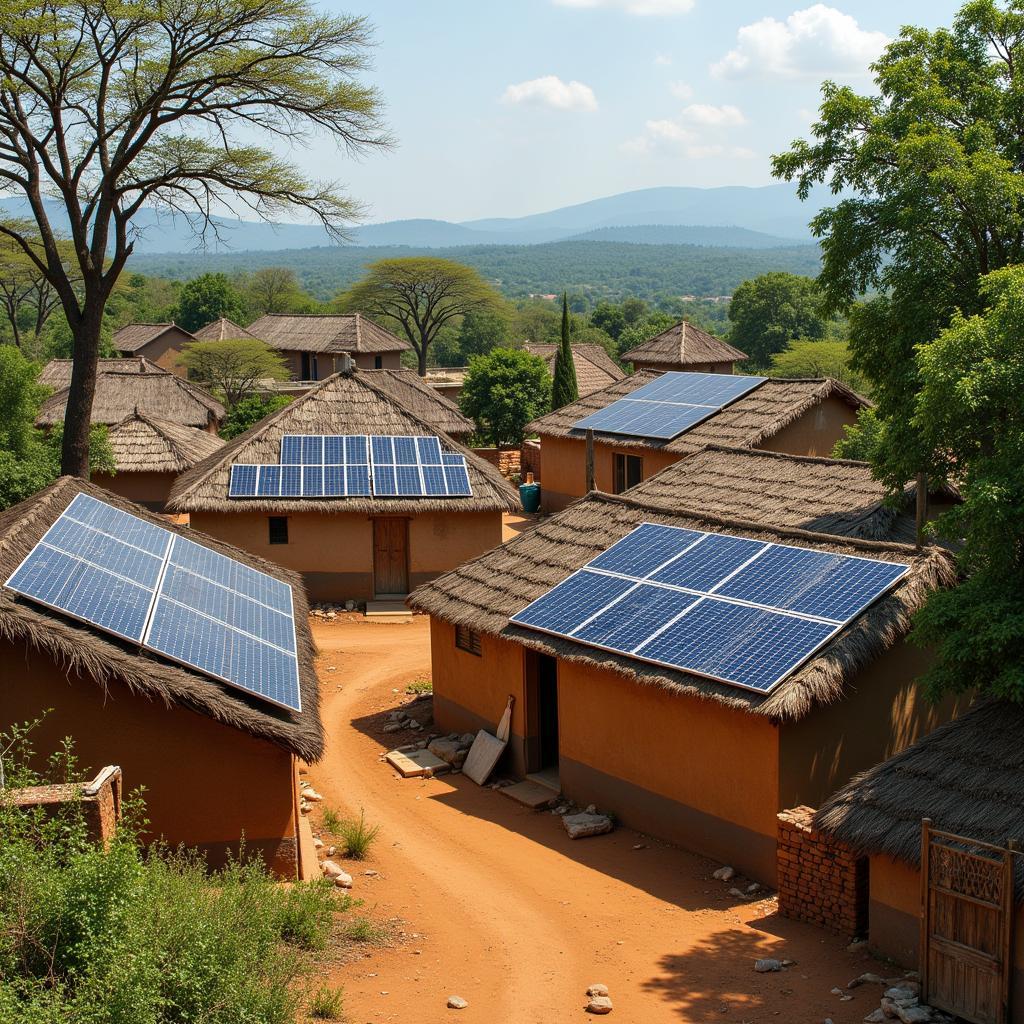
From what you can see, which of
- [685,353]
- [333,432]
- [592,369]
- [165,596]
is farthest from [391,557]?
[592,369]

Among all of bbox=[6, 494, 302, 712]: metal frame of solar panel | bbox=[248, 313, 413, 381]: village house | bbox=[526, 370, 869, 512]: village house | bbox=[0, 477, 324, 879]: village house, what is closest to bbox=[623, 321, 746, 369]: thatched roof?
bbox=[248, 313, 413, 381]: village house

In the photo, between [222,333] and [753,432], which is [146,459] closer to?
[753,432]

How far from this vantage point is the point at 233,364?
54375mm

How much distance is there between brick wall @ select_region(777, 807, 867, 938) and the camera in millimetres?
11930

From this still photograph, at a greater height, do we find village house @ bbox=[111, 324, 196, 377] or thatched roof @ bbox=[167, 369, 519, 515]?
village house @ bbox=[111, 324, 196, 377]

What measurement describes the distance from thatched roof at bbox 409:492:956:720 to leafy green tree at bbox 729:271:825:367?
64.7 meters

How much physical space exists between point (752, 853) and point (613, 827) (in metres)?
2.11

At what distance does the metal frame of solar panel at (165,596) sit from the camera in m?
12.0

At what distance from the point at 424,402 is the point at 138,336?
32.0 metres

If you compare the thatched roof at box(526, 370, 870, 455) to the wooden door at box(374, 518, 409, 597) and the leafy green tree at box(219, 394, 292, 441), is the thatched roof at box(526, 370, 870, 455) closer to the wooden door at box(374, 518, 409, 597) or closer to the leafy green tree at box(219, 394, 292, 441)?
the wooden door at box(374, 518, 409, 597)

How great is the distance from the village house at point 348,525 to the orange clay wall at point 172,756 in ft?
47.1

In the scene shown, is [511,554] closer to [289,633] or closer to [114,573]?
[289,633]

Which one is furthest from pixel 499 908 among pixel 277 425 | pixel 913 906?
pixel 277 425

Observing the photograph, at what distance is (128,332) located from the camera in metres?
68.8
